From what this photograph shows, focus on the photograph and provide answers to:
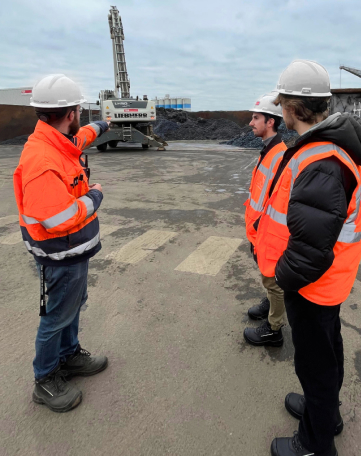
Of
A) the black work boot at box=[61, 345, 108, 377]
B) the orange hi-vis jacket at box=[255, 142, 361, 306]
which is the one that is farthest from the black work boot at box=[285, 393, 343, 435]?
the black work boot at box=[61, 345, 108, 377]

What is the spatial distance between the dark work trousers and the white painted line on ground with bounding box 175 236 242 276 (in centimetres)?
244

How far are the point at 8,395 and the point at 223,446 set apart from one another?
154cm

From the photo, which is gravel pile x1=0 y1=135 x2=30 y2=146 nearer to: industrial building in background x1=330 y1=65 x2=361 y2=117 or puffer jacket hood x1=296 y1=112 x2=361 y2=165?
industrial building in background x1=330 y1=65 x2=361 y2=117

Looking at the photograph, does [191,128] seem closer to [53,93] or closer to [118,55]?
[118,55]

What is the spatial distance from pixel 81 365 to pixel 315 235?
201 cm

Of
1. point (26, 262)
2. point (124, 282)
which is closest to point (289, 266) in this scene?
point (124, 282)

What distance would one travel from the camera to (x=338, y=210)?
1.53 m

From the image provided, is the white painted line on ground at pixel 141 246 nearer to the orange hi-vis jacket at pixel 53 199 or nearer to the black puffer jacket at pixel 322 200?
the orange hi-vis jacket at pixel 53 199

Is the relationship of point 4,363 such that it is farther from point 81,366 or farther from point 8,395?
point 81,366

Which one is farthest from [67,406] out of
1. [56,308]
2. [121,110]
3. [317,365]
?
[121,110]

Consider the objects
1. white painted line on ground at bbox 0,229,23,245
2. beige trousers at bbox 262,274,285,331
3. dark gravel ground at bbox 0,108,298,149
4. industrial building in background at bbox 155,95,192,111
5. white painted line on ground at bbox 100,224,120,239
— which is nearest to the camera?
beige trousers at bbox 262,274,285,331

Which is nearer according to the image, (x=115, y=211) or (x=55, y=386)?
(x=55, y=386)

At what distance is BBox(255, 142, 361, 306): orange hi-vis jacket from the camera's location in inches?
62.5

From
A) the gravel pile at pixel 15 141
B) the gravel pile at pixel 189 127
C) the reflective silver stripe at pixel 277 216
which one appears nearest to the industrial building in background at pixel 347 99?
the gravel pile at pixel 189 127
